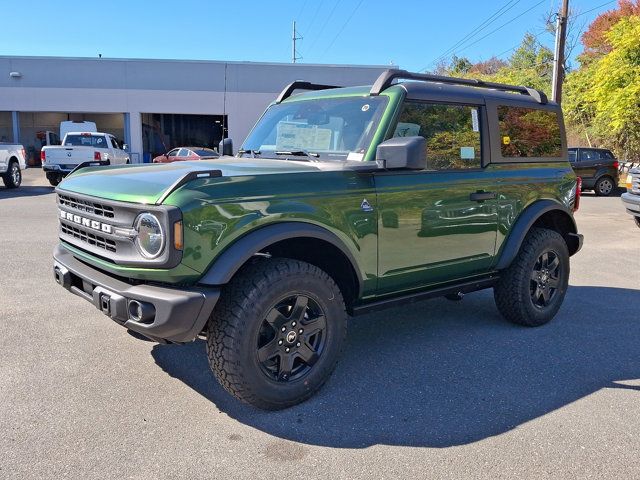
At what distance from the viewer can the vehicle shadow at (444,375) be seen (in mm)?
3193

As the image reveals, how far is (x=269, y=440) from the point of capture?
3033 millimetres

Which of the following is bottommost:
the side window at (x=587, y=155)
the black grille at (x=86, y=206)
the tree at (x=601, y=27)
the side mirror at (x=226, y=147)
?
the black grille at (x=86, y=206)

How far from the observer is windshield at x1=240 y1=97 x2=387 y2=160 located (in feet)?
12.8

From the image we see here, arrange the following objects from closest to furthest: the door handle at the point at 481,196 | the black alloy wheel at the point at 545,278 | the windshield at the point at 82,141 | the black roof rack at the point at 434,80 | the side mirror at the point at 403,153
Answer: the side mirror at the point at 403,153 < the black roof rack at the point at 434,80 < the door handle at the point at 481,196 < the black alloy wheel at the point at 545,278 < the windshield at the point at 82,141

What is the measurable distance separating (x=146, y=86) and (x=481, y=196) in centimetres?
3128

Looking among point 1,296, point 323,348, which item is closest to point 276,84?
point 1,296

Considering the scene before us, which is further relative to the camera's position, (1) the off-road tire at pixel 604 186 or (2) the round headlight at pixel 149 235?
(1) the off-road tire at pixel 604 186

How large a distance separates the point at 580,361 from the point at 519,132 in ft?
6.47

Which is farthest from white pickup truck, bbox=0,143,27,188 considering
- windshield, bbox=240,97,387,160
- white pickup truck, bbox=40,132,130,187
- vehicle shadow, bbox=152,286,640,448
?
vehicle shadow, bbox=152,286,640,448

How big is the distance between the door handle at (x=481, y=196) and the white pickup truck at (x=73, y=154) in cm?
1494

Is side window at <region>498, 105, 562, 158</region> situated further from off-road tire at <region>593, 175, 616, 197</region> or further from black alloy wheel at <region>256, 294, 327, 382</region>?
off-road tire at <region>593, 175, 616, 197</region>

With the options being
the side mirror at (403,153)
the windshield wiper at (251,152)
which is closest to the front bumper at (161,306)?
the side mirror at (403,153)

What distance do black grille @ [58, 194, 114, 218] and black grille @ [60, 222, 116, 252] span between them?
5.7 inches

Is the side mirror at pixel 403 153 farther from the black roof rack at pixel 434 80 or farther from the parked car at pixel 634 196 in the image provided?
the parked car at pixel 634 196
